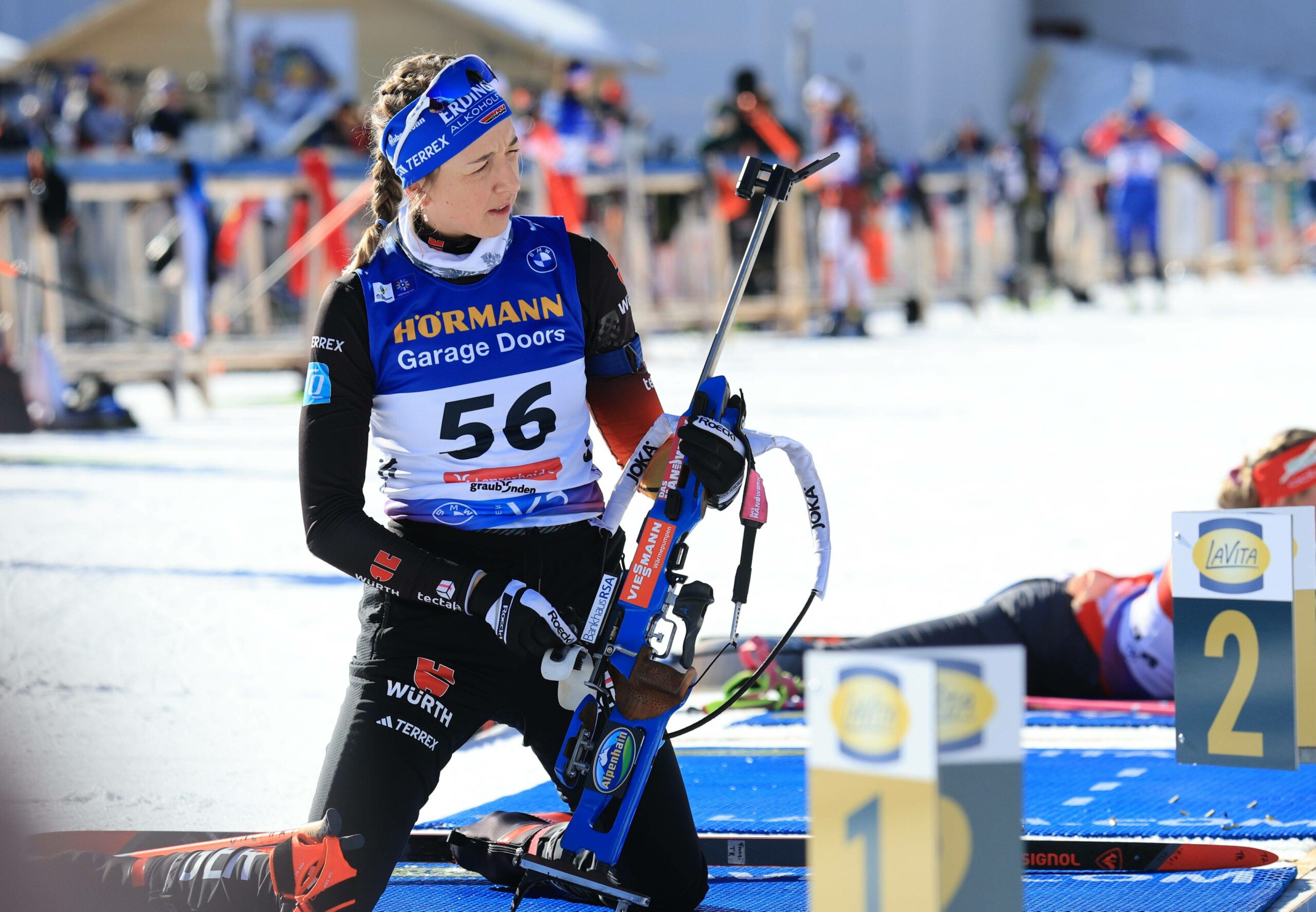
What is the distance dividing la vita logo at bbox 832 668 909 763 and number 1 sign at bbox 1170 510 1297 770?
1.58 m

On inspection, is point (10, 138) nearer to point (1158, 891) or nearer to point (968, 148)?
point (1158, 891)

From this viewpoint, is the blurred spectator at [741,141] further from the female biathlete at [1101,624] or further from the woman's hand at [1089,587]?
the woman's hand at [1089,587]

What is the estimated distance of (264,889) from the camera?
9.12ft

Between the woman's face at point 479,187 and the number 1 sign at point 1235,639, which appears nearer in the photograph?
the woman's face at point 479,187

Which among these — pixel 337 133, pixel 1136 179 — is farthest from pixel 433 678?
pixel 1136 179

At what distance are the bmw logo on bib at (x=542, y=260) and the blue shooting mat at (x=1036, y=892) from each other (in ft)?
3.70

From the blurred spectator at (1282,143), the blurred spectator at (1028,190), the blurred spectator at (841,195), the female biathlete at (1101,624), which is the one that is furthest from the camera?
the blurred spectator at (1282,143)

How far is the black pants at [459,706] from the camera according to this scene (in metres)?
2.76

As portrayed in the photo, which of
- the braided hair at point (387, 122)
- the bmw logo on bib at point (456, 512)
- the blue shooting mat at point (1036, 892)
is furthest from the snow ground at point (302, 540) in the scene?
the braided hair at point (387, 122)

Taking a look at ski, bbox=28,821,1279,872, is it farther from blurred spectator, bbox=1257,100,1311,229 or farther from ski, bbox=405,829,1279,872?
blurred spectator, bbox=1257,100,1311,229

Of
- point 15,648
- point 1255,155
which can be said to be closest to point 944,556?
point 15,648

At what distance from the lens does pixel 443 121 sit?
2936 mm

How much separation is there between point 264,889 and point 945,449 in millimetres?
6440

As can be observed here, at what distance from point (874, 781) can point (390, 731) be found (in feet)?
3.51
